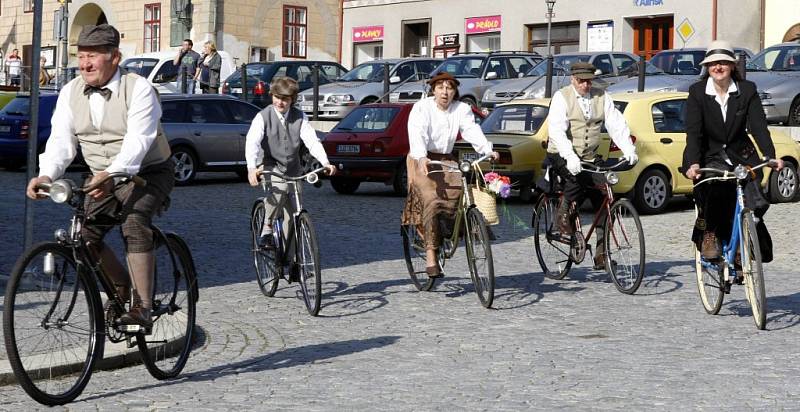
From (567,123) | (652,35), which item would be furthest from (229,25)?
(567,123)

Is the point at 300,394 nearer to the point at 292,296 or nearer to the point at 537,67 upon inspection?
the point at 292,296

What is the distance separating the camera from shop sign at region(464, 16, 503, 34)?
50.0 m

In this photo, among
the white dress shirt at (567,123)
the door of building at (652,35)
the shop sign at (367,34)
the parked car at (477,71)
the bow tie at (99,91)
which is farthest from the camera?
the shop sign at (367,34)

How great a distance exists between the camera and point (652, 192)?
19203mm

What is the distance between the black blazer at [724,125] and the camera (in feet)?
33.1

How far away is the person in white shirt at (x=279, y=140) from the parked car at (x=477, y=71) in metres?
20.7

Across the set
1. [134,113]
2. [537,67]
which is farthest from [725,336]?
[537,67]

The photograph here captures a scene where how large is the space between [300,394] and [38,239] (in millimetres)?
8528

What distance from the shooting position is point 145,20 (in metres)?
58.0

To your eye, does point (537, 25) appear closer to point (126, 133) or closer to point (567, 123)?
point (567, 123)

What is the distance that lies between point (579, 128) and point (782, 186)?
9.02 metres

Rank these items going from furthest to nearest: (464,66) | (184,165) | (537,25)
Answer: (537,25)
(464,66)
(184,165)

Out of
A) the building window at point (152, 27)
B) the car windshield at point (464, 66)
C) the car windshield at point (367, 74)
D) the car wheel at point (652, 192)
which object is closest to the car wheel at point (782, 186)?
the car wheel at point (652, 192)

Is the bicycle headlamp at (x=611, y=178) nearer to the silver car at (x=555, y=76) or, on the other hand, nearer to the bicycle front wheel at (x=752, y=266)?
the bicycle front wheel at (x=752, y=266)
